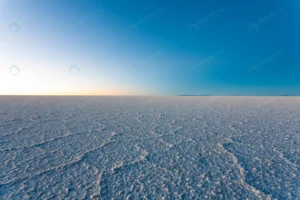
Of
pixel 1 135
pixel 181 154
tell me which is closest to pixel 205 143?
pixel 181 154

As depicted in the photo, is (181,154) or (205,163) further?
(181,154)

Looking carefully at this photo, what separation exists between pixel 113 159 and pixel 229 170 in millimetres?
646

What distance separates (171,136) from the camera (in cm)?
164

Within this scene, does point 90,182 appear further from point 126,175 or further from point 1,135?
point 1,135

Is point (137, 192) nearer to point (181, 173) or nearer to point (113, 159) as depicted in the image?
point (181, 173)

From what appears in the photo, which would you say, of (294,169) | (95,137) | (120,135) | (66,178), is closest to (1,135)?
(95,137)

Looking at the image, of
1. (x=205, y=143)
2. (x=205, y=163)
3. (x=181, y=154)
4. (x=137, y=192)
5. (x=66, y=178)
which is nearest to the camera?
(x=137, y=192)

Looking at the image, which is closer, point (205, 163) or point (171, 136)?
point (205, 163)

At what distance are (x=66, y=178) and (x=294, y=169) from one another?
1140 millimetres

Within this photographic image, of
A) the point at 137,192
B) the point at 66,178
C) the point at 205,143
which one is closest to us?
the point at 137,192

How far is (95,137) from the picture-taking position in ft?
5.31

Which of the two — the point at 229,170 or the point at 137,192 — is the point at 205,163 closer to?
the point at 229,170

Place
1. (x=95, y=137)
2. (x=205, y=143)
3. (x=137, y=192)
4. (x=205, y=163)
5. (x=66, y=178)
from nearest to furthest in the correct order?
(x=137, y=192) → (x=66, y=178) → (x=205, y=163) → (x=205, y=143) → (x=95, y=137)

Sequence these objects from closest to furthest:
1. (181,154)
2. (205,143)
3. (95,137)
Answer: (181,154), (205,143), (95,137)
